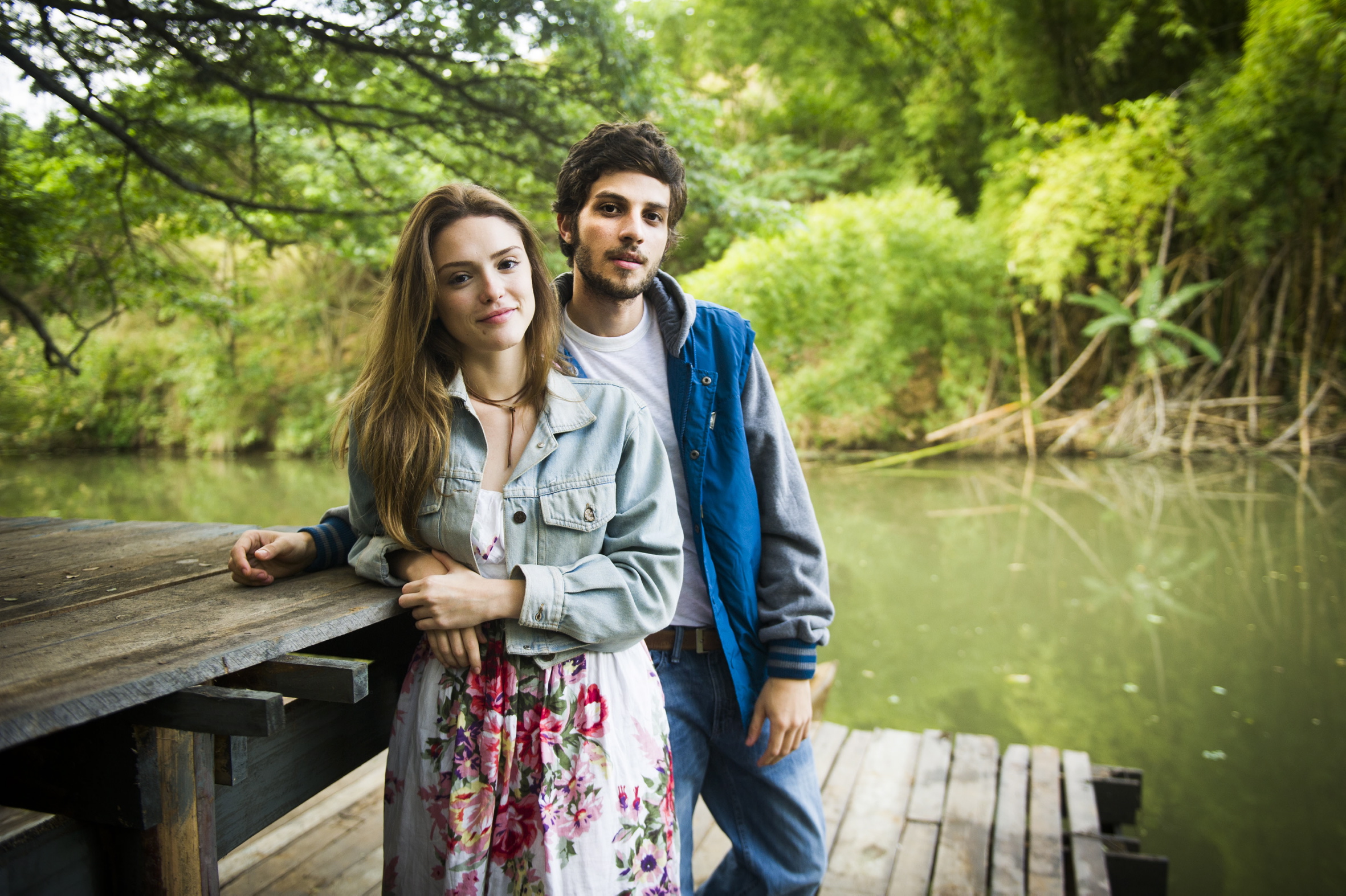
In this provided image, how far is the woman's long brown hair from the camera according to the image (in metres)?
1.18

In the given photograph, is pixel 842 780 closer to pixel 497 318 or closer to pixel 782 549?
pixel 782 549

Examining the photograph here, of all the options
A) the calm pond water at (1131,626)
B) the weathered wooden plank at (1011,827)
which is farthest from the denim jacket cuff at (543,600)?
the calm pond water at (1131,626)

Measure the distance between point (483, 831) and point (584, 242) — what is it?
969 millimetres

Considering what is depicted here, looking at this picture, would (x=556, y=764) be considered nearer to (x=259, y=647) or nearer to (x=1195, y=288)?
(x=259, y=647)

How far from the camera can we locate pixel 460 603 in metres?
1.10

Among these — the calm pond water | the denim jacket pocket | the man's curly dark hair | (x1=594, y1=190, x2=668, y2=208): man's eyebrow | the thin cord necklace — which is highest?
the man's curly dark hair

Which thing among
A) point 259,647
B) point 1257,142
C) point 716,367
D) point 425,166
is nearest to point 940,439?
point 1257,142

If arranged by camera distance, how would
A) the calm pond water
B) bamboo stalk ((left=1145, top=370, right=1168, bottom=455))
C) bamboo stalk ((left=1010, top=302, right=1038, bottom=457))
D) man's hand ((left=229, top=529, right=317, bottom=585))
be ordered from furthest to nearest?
bamboo stalk ((left=1010, top=302, right=1038, bottom=457)) → bamboo stalk ((left=1145, top=370, right=1168, bottom=455)) → the calm pond water → man's hand ((left=229, top=529, right=317, bottom=585))

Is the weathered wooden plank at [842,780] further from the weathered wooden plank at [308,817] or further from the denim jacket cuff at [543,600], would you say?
the denim jacket cuff at [543,600]

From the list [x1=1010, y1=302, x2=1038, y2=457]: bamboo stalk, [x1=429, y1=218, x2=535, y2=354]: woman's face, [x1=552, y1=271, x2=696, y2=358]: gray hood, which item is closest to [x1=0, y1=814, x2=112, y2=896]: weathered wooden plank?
[x1=429, y1=218, x2=535, y2=354]: woman's face

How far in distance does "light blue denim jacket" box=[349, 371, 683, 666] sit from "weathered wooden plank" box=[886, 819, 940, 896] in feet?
4.83

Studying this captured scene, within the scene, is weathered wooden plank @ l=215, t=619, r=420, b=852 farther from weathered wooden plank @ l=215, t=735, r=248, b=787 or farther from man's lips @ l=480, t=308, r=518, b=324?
man's lips @ l=480, t=308, r=518, b=324

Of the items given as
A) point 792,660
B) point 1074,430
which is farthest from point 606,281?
point 1074,430

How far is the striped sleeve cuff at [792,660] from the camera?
56.2 inches
